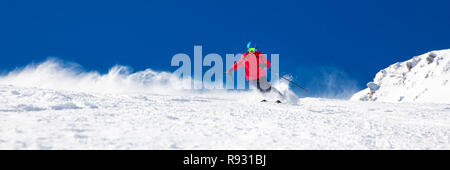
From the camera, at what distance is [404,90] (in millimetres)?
114188

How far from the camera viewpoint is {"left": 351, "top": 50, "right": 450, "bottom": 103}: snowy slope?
88.6 m

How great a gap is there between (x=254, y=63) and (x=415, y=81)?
11566 centimetres

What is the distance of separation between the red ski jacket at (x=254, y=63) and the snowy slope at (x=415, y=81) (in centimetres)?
7742

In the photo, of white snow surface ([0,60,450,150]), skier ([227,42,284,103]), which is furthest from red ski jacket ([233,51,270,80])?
white snow surface ([0,60,450,150])

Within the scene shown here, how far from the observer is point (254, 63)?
34.6ft

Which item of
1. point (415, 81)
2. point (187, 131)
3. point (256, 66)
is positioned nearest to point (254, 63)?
point (256, 66)

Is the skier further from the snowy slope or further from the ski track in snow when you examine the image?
the snowy slope

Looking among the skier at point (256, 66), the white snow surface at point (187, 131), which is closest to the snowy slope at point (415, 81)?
the skier at point (256, 66)

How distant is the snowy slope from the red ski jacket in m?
77.4

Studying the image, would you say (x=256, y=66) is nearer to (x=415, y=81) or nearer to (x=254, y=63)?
(x=254, y=63)

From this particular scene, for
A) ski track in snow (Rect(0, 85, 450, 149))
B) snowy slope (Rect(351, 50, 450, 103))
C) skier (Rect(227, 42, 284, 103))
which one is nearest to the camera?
ski track in snow (Rect(0, 85, 450, 149))

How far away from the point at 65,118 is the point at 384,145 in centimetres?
419
